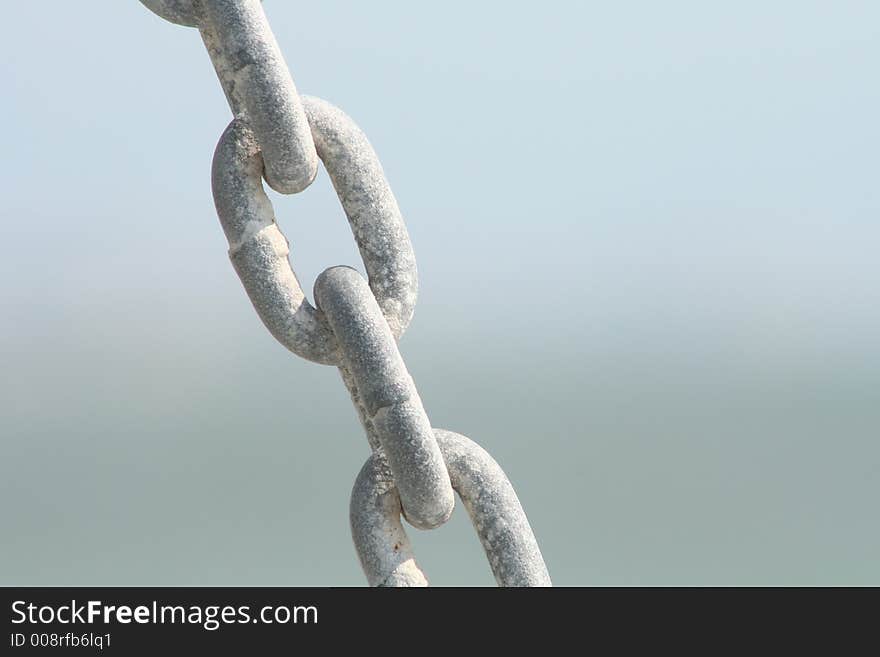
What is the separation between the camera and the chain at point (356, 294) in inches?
34.5

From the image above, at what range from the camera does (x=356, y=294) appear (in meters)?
0.90

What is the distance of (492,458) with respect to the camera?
0.96 metres

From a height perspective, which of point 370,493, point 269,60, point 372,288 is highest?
point 269,60

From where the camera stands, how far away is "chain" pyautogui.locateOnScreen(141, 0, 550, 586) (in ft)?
2.87

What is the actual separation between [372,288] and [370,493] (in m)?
0.20
